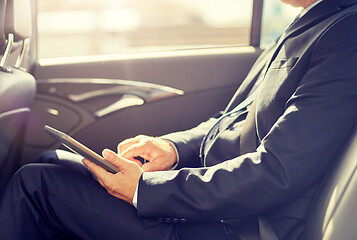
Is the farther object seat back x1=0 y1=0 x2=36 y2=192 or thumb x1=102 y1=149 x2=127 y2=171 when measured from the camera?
seat back x1=0 y1=0 x2=36 y2=192

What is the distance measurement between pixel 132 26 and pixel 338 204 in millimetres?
17275

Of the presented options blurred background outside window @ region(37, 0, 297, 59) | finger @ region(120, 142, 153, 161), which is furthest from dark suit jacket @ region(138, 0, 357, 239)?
blurred background outside window @ region(37, 0, 297, 59)

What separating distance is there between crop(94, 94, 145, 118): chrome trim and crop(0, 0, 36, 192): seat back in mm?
485

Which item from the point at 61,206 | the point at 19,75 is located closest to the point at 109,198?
the point at 61,206

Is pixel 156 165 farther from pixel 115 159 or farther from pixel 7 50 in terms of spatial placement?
pixel 7 50

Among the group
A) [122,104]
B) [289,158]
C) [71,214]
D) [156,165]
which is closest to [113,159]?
[71,214]

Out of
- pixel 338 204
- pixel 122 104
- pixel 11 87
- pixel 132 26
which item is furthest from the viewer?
pixel 132 26

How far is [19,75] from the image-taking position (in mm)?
1508

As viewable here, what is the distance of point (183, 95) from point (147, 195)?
103cm

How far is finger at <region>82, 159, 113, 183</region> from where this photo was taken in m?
1.15

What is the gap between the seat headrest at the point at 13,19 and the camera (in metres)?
1.32

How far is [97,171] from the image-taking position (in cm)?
116

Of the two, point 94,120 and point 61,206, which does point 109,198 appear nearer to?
point 61,206

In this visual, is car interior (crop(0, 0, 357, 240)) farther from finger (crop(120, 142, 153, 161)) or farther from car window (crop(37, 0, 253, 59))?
car window (crop(37, 0, 253, 59))
